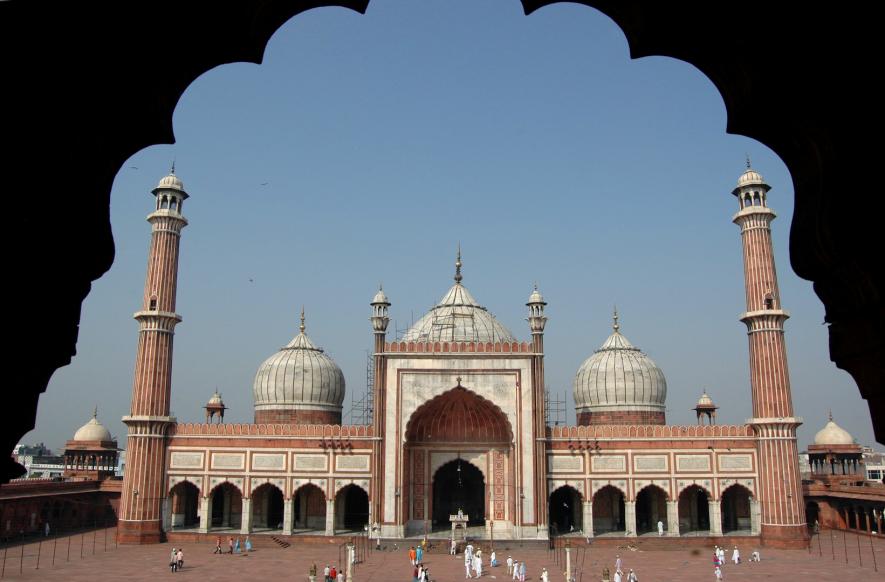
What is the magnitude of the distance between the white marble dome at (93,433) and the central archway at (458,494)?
22.7 m

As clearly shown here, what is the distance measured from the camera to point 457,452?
109ft

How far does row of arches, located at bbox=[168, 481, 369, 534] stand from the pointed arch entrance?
3101 mm

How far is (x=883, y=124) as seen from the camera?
359 centimetres

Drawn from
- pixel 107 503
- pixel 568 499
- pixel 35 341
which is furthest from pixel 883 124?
pixel 107 503

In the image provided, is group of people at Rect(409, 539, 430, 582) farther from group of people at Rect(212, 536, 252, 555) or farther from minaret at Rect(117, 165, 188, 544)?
minaret at Rect(117, 165, 188, 544)

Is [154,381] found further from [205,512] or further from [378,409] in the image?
[378,409]

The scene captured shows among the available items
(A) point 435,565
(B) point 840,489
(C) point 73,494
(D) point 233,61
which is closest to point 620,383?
(B) point 840,489

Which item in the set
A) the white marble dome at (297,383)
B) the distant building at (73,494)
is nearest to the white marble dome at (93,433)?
the distant building at (73,494)

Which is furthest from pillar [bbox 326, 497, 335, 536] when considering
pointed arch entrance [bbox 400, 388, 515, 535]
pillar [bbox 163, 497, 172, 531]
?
pillar [bbox 163, 497, 172, 531]

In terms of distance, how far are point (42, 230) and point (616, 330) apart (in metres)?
40.2

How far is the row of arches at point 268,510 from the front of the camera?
32.8 metres

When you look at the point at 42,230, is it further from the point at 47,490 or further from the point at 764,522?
the point at 47,490

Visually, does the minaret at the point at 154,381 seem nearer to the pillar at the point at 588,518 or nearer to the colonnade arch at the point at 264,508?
the colonnade arch at the point at 264,508

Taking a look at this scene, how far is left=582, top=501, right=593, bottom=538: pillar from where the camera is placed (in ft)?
105
